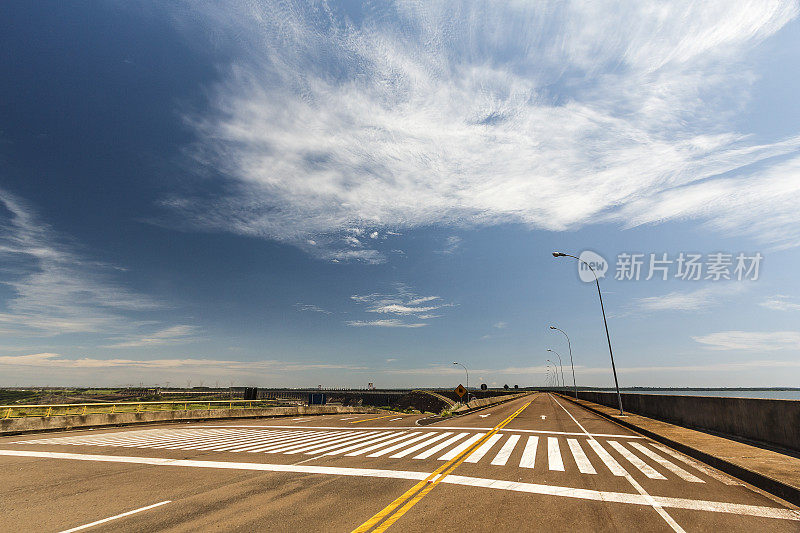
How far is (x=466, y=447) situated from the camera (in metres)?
12.0

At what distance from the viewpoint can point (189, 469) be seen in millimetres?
9195

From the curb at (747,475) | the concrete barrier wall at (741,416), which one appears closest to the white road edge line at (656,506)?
the curb at (747,475)

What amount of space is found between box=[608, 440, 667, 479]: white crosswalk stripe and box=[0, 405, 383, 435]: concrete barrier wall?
23762mm

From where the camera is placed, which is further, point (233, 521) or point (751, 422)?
point (751, 422)

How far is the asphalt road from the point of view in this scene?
5543 mm

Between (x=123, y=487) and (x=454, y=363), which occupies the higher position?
(x=454, y=363)

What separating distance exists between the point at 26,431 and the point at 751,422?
2841 cm

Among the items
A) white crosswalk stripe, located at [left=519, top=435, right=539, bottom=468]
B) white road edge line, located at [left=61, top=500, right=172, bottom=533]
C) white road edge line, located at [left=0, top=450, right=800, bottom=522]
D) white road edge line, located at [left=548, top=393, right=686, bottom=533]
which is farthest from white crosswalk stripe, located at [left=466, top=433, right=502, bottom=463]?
white road edge line, located at [left=61, top=500, right=172, bottom=533]

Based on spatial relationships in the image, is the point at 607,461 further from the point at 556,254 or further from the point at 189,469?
the point at 556,254

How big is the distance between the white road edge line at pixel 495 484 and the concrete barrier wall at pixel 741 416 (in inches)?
228

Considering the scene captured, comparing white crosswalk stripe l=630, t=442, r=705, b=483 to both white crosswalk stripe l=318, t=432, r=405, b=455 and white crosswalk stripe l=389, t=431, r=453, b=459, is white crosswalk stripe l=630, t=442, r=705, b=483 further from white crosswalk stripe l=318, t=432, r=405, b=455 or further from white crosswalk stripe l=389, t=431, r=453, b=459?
white crosswalk stripe l=318, t=432, r=405, b=455

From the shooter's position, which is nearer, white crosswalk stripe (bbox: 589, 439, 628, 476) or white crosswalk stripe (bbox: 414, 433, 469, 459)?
white crosswalk stripe (bbox: 589, 439, 628, 476)

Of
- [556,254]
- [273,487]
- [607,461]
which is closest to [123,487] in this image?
[273,487]

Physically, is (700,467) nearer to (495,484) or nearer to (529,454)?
(529,454)
